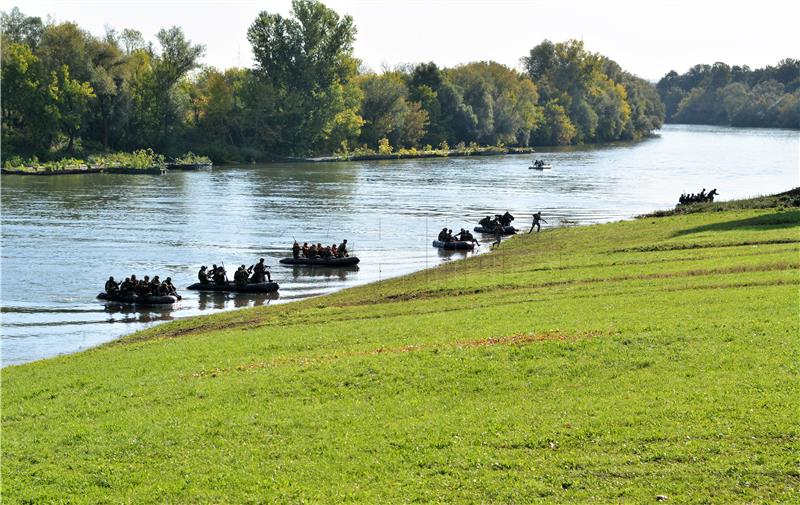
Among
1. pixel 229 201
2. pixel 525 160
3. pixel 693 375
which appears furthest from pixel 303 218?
pixel 525 160

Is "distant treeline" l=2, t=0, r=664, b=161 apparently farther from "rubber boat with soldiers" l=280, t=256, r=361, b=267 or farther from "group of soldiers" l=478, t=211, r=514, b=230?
"rubber boat with soldiers" l=280, t=256, r=361, b=267

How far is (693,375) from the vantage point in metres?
19.8

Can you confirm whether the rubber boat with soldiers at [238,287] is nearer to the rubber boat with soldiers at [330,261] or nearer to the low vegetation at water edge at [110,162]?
the rubber boat with soldiers at [330,261]

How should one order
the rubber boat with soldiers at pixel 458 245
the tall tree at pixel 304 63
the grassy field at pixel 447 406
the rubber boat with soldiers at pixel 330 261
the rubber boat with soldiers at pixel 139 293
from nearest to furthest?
the grassy field at pixel 447 406 < the rubber boat with soldiers at pixel 139 293 < the rubber boat with soldiers at pixel 330 261 < the rubber boat with soldiers at pixel 458 245 < the tall tree at pixel 304 63

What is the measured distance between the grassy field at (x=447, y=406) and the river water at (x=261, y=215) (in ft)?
30.8

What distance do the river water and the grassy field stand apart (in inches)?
369

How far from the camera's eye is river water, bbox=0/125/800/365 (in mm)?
40688

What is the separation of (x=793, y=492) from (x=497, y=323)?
13422 millimetres

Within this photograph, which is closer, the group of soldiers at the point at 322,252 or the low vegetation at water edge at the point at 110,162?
the group of soldiers at the point at 322,252

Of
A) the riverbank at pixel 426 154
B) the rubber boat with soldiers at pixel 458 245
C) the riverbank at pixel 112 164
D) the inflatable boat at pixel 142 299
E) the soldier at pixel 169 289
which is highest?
the riverbank at pixel 426 154

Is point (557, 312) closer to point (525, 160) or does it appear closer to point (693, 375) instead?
point (693, 375)

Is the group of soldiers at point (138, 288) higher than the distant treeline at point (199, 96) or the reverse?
the reverse

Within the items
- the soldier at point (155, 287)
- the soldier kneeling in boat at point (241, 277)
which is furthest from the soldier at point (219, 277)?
the soldier at point (155, 287)

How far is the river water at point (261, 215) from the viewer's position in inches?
1602
